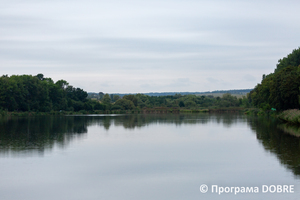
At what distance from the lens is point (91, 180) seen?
444 inches

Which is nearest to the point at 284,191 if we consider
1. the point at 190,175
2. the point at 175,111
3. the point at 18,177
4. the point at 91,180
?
the point at 190,175

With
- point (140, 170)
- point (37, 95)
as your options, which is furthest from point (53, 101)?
point (140, 170)

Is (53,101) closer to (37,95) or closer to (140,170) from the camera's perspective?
(37,95)

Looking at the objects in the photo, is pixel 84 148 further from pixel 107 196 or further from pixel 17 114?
pixel 17 114

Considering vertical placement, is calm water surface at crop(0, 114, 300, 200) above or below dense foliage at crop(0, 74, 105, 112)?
below

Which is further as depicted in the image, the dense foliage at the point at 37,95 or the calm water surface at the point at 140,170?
the dense foliage at the point at 37,95

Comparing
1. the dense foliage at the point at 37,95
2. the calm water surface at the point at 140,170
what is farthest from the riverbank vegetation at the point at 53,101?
the calm water surface at the point at 140,170

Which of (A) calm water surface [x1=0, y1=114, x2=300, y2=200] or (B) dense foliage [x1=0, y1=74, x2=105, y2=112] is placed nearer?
(A) calm water surface [x1=0, y1=114, x2=300, y2=200]

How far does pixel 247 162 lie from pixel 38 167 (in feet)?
26.8

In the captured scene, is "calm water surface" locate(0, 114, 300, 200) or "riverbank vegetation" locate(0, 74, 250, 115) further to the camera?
"riverbank vegetation" locate(0, 74, 250, 115)

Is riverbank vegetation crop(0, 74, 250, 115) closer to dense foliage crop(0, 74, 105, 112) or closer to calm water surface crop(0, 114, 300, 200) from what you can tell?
dense foliage crop(0, 74, 105, 112)

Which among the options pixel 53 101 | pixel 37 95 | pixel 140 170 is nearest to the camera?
pixel 140 170

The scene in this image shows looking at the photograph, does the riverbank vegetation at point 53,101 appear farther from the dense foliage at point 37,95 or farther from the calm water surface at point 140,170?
the calm water surface at point 140,170

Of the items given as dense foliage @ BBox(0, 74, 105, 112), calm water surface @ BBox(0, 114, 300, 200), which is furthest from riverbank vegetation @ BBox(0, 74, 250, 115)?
calm water surface @ BBox(0, 114, 300, 200)
